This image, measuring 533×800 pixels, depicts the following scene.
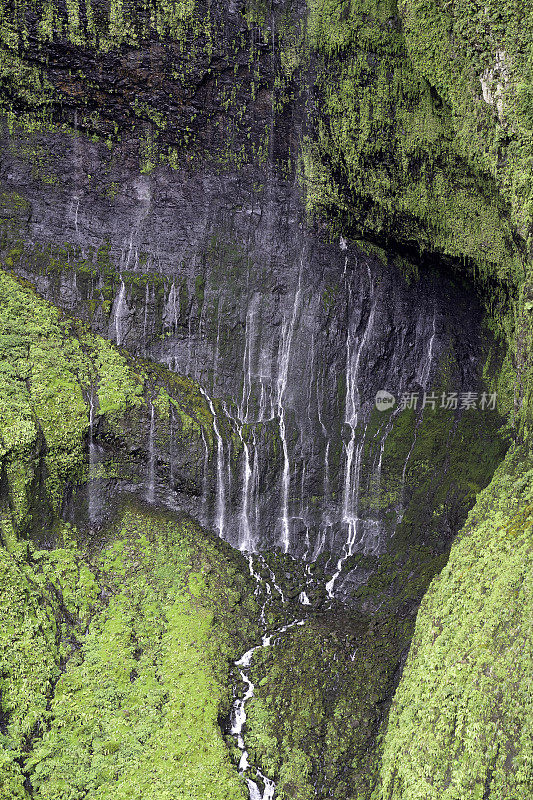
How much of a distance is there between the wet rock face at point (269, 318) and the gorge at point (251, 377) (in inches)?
1.8

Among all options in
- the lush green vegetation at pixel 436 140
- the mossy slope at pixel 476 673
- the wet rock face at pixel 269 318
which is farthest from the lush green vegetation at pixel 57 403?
the mossy slope at pixel 476 673

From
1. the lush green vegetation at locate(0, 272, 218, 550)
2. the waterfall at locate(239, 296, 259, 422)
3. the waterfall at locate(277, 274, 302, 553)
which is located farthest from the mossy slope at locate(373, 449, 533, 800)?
the lush green vegetation at locate(0, 272, 218, 550)

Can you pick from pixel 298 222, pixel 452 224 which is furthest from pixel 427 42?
pixel 298 222

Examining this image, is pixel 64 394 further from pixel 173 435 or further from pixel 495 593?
pixel 495 593

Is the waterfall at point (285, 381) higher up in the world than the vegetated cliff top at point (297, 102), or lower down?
lower down

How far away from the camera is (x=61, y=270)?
1280 centimetres

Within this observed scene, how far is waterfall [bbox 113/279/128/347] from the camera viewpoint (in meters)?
13.0

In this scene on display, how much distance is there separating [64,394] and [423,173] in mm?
7321

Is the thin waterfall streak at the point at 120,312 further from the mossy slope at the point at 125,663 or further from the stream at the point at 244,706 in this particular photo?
the stream at the point at 244,706

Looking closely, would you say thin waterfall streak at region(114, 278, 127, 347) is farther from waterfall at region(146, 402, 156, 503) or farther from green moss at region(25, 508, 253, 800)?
green moss at region(25, 508, 253, 800)

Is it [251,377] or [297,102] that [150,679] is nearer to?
[251,377]

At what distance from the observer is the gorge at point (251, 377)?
27.8 feet

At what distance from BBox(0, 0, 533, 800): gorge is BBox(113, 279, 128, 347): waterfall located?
0.15ft

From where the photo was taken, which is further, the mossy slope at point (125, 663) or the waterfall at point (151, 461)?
the waterfall at point (151, 461)
